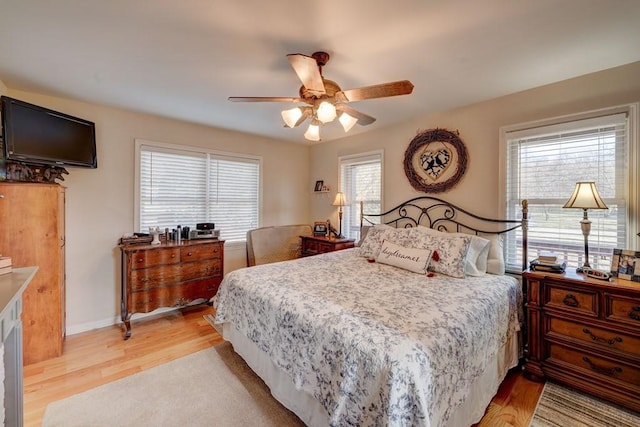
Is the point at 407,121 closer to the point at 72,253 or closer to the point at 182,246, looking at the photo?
the point at 182,246

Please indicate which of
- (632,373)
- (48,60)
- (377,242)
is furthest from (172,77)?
(632,373)

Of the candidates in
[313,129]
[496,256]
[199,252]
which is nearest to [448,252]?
[496,256]

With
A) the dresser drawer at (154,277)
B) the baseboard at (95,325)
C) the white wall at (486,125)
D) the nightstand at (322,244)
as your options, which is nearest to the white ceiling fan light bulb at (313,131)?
the white wall at (486,125)

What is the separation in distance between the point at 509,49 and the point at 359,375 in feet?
7.58

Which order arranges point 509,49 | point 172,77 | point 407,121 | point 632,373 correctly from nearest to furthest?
point 632,373
point 509,49
point 172,77
point 407,121

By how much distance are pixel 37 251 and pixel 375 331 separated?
2.93 m

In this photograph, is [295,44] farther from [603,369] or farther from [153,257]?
[603,369]

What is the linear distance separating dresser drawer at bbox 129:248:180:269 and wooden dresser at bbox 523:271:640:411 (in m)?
3.49

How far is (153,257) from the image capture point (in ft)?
9.78

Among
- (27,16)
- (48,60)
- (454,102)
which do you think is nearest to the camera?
(27,16)

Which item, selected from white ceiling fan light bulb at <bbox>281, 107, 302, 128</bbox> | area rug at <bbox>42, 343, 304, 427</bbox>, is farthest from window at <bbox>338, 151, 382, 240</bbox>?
area rug at <bbox>42, 343, 304, 427</bbox>

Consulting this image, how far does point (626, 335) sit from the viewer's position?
70.8 inches

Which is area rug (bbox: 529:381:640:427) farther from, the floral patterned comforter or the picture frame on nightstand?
the picture frame on nightstand

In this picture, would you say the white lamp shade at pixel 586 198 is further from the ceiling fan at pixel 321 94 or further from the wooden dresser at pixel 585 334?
the ceiling fan at pixel 321 94
